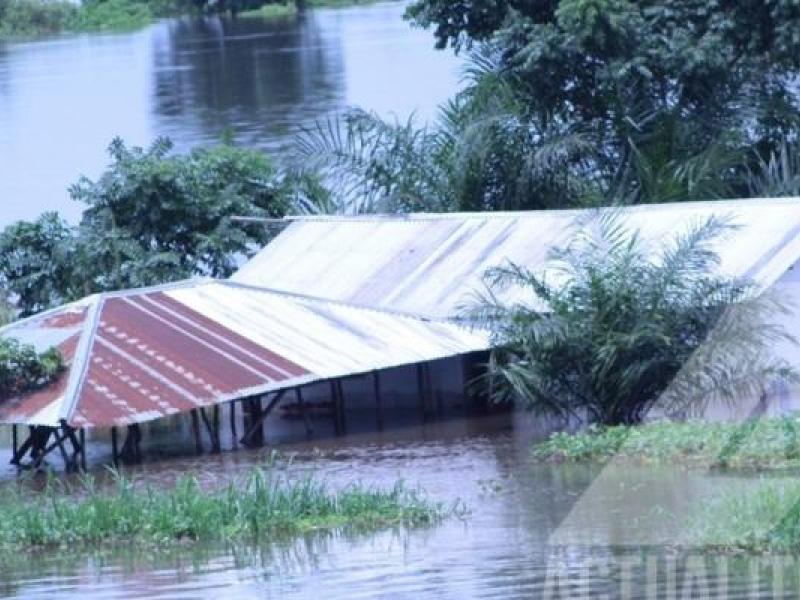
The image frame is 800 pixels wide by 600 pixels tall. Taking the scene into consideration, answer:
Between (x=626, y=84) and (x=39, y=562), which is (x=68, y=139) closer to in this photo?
(x=626, y=84)

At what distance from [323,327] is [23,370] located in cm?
364

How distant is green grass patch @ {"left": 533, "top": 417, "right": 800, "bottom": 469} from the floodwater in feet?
57.4

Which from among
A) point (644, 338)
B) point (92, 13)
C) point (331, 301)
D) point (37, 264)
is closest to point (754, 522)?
point (644, 338)

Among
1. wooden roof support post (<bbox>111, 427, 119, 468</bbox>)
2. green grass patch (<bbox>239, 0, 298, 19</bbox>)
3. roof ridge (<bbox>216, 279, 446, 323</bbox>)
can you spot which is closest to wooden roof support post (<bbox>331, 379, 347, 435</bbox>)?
roof ridge (<bbox>216, 279, 446, 323</bbox>)

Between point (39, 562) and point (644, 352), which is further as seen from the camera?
point (644, 352)

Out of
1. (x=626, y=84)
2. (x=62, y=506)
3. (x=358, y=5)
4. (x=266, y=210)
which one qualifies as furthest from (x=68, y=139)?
(x=358, y=5)

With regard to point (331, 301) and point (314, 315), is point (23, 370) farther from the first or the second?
point (331, 301)

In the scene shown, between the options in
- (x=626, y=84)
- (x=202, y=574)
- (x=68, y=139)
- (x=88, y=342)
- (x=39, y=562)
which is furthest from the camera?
(x=68, y=139)

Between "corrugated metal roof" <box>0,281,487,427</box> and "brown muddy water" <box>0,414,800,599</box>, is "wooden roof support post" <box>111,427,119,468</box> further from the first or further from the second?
"brown muddy water" <box>0,414,800,599</box>

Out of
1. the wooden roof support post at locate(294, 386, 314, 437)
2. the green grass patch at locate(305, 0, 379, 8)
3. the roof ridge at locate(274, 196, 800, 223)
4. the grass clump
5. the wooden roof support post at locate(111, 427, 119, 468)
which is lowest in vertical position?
the green grass patch at locate(305, 0, 379, 8)

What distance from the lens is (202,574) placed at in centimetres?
1338

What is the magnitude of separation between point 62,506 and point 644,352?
21.7ft

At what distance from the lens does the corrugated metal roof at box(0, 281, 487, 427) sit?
1969 centimetres

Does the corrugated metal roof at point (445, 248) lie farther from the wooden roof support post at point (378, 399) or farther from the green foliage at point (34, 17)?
the green foliage at point (34, 17)
